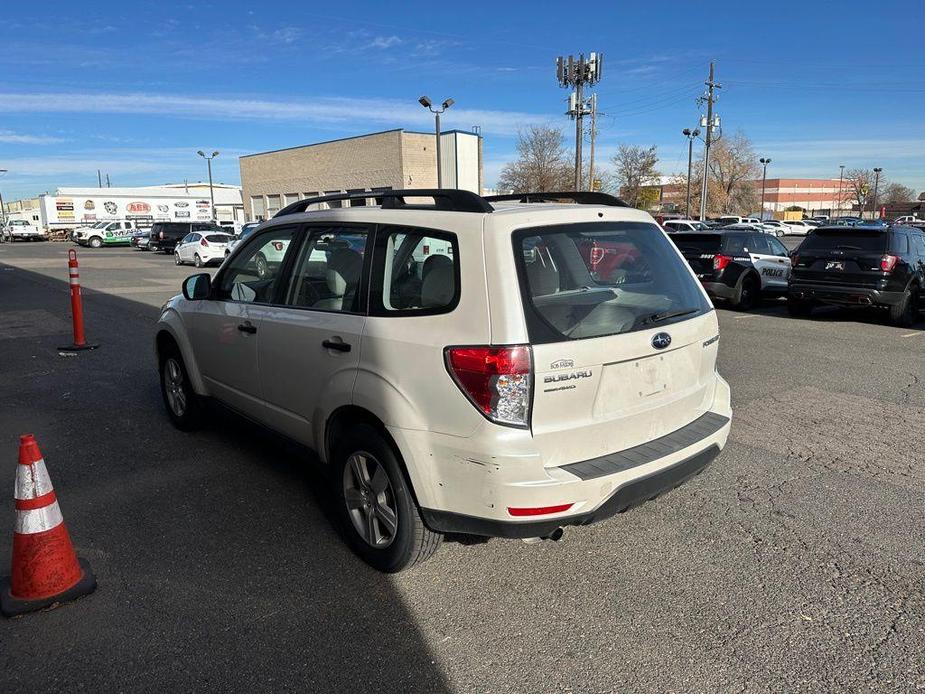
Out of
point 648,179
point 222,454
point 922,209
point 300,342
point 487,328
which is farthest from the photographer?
point 922,209

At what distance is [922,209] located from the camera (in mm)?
106562

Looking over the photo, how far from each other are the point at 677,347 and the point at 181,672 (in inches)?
101

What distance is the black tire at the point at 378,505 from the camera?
3.06 m

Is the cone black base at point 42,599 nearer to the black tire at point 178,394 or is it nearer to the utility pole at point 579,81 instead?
the black tire at point 178,394

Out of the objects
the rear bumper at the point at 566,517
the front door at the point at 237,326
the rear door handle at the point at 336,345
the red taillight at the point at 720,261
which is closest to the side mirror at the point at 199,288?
the front door at the point at 237,326

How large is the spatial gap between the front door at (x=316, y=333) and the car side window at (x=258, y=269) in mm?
185

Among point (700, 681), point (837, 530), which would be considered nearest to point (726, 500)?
point (837, 530)

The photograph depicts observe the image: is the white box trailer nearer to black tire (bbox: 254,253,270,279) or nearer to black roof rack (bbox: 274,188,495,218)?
black tire (bbox: 254,253,270,279)

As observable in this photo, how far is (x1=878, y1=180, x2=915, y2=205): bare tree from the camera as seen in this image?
4946 inches

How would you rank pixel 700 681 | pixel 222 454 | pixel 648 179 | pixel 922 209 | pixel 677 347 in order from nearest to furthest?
pixel 700 681 → pixel 677 347 → pixel 222 454 → pixel 648 179 → pixel 922 209

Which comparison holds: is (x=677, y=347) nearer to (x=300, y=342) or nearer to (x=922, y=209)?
(x=300, y=342)

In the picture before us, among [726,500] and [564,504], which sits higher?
[564,504]

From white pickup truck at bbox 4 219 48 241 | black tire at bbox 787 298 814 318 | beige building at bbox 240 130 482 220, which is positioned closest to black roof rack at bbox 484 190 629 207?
black tire at bbox 787 298 814 318

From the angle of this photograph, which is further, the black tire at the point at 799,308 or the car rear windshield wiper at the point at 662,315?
the black tire at the point at 799,308
